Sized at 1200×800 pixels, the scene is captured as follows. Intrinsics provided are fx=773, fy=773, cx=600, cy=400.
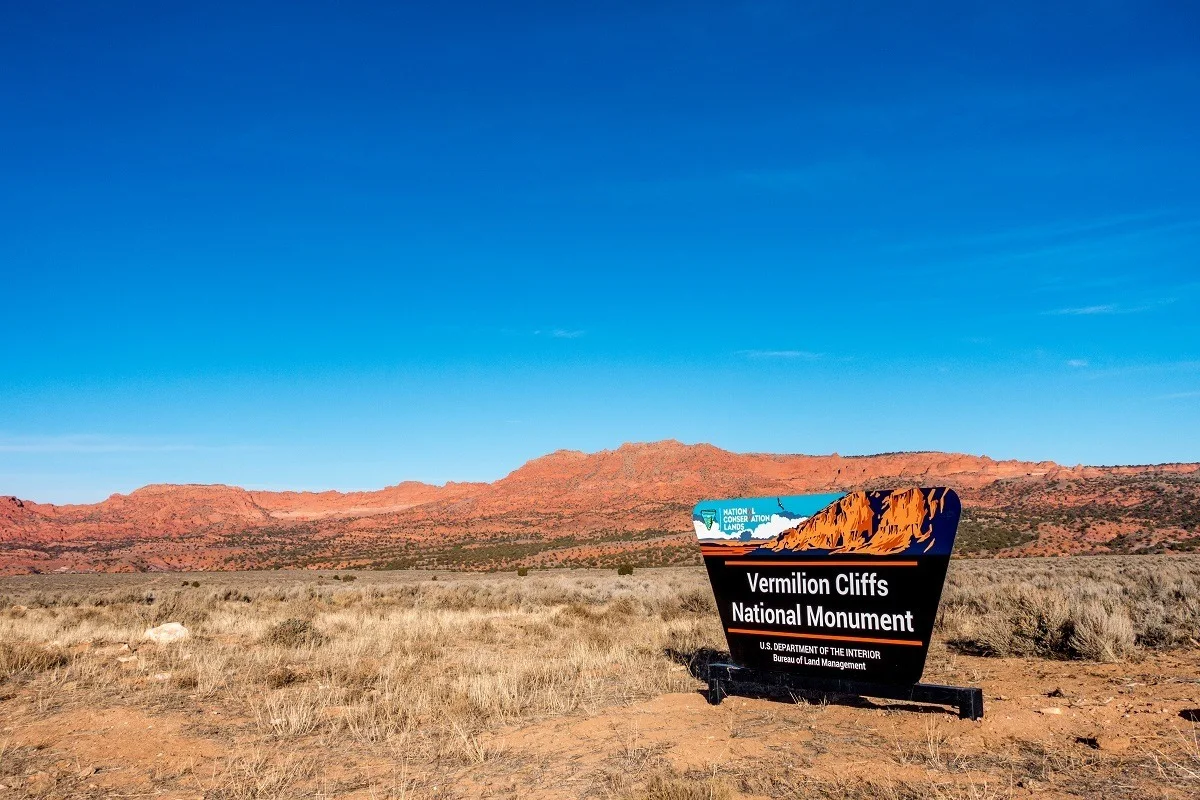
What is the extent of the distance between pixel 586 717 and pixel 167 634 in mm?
9878

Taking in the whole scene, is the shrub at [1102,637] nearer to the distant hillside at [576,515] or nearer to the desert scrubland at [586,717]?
the desert scrubland at [586,717]

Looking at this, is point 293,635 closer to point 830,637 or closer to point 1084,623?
point 830,637

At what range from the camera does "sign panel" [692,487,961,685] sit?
701cm

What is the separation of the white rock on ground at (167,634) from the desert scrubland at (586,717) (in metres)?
0.35

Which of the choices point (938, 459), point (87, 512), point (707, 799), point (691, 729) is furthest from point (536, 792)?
point (87, 512)

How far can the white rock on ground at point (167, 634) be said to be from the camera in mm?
13672

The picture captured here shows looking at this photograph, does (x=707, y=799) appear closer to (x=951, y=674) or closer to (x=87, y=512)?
(x=951, y=674)

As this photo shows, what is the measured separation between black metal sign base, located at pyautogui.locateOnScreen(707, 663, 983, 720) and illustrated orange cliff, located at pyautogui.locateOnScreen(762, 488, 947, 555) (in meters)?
1.23

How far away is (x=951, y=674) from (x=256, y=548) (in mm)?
92389

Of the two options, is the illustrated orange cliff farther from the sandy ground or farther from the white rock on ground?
the white rock on ground

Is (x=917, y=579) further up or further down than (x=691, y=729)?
further up

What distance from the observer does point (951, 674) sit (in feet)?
29.6

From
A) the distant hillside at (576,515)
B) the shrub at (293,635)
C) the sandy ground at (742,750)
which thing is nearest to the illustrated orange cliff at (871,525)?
the sandy ground at (742,750)

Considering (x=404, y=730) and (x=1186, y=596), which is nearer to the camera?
(x=404, y=730)
